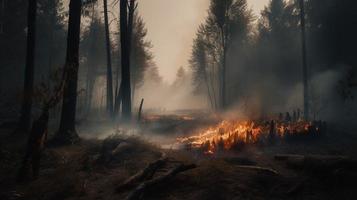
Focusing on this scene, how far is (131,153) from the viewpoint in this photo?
12.0 m

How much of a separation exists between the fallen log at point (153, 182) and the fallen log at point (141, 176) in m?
0.55

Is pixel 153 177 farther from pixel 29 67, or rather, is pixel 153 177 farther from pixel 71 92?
pixel 29 67

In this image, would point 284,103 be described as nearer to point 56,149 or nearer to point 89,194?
point 56,149

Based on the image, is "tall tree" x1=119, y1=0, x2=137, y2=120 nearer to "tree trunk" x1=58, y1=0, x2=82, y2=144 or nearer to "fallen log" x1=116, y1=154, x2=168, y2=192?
"tree trunk" x1=58, y1=0, x2=82, y2=144

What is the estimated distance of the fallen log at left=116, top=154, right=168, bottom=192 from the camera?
817 centimetres

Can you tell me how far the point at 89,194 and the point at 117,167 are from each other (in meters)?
2.43

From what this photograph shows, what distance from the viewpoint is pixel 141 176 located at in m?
8.55

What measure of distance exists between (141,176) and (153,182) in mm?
723

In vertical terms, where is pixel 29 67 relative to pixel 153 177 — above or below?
above

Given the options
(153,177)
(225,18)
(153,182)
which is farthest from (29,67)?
(225,18)

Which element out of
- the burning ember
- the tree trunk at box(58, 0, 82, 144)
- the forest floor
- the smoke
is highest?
the smoke

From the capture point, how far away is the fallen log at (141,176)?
8.17 m

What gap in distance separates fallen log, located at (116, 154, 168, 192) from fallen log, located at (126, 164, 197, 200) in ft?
1.79

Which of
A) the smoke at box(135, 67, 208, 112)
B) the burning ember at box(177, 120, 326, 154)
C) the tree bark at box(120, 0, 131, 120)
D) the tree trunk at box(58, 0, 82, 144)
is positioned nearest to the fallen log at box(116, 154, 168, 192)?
the burning ember at box(177, 120, 326, 154)
